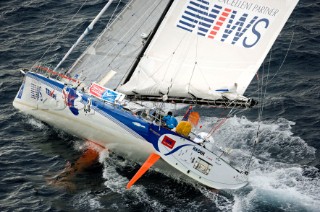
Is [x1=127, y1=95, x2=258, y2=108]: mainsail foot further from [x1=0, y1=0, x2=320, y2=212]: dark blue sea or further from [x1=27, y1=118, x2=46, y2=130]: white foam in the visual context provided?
[x1=27, y1=118, x2=46, y2=130]: white foam

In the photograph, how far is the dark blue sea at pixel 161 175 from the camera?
23.5 metres

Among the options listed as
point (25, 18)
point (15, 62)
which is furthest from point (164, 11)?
point (25, 18)

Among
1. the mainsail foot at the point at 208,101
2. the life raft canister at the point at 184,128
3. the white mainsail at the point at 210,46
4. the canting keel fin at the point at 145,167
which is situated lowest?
the canting keel fin at the point at 145,167

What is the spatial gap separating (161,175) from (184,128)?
2674 millimetres

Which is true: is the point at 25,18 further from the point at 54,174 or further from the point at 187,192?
the point at 187,192

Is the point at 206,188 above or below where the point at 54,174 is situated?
above

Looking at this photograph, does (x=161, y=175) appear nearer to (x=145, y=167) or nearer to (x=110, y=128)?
(x=145, y=167)

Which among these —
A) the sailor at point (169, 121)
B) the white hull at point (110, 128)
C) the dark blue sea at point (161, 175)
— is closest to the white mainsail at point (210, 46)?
the sailor at point (169, 121)

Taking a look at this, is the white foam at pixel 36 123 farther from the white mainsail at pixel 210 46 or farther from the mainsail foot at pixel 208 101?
the white mainsail at pixel 210 46

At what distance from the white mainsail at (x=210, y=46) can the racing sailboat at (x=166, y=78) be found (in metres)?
0.04

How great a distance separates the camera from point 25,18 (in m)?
37.3

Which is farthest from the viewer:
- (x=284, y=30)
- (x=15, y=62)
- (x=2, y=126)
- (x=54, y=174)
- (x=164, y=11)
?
(x=284, y=30)

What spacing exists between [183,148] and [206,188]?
6.76 ft

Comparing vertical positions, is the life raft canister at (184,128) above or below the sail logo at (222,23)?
below
